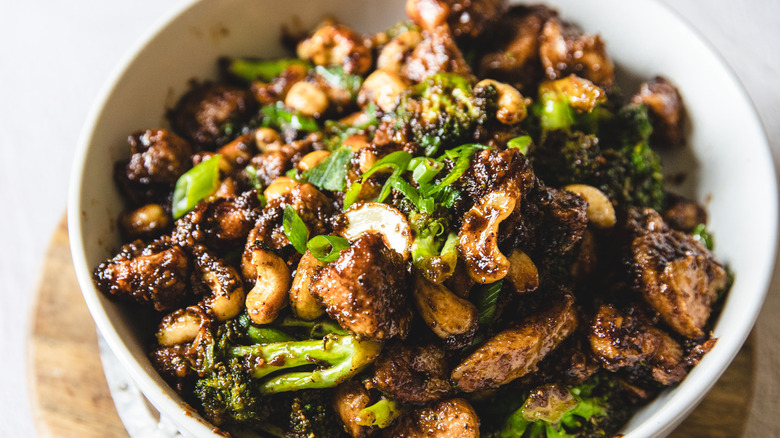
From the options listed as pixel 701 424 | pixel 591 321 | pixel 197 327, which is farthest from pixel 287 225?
pixel 701 424

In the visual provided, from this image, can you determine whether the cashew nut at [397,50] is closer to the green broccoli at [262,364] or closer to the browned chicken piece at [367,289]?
the browned chicken piece at [367,289]

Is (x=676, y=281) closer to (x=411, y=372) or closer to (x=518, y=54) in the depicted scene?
(x=411, y=372)

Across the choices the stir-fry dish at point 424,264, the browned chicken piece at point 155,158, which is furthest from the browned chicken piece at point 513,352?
the browned chicken piece at point 155,158

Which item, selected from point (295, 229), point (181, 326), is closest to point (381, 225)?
point (295, 229)

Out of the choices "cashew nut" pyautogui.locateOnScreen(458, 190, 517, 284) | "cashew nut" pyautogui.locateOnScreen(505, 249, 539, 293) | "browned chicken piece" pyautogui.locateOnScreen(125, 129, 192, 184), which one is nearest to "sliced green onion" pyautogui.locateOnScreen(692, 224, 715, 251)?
"cashew nut" pyautogui.locateOnScreen(505, 249, 539, 293)

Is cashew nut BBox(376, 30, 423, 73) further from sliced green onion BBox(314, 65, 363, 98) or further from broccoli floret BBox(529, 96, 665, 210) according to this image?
broccoli floret BBox(529, 96, 665, 210)
